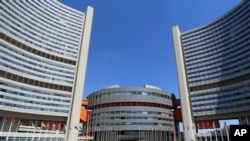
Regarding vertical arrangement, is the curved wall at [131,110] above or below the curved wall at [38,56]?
below

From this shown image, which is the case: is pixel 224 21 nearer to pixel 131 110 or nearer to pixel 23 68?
pixel 131 110

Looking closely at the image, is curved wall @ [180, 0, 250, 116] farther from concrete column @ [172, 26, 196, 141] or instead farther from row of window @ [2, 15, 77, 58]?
row of window @ [2, 15, 77, 58]

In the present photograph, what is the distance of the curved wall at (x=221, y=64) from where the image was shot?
314 ft

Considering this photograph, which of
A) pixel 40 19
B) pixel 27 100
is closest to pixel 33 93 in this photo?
pixel 27 100

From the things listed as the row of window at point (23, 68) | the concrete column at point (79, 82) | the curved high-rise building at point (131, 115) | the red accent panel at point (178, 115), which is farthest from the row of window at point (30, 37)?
the red accent panel at point (178, 115)

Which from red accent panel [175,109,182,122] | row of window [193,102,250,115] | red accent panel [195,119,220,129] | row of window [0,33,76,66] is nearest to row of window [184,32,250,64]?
row of window [193,102,250,115]

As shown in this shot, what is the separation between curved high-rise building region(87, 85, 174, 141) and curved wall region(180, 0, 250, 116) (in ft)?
62.2

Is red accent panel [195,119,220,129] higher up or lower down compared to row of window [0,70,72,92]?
lower down

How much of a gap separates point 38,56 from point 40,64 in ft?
13.8

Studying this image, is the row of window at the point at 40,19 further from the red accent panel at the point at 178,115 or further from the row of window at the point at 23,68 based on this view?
the red accent panel at the point at 178,115

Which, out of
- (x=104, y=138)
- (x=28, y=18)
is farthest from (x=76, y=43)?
(x=104, y=138)

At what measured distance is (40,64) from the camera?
100875 millimetres

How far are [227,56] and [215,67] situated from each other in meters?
8.23

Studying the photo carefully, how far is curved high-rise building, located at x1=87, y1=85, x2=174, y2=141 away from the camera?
103000 millimetres
